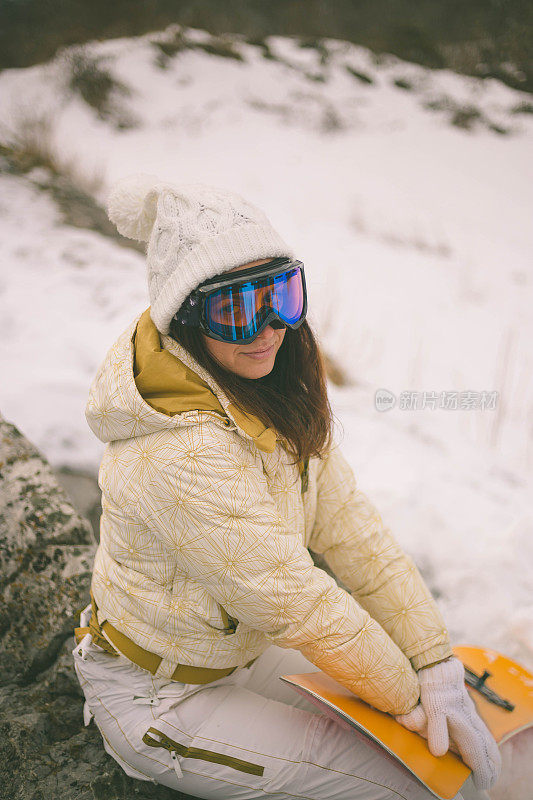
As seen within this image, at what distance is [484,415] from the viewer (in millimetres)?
3213

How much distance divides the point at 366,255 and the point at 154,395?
4.50 meters

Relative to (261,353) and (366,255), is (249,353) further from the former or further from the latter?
(366,255)

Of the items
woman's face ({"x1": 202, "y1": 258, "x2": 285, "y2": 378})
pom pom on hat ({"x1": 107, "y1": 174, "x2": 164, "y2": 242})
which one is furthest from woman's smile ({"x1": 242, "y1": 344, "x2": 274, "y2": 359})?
pom pom on hat ({"x1": 107, "y1": 174, "x2": 164, "y2": 242})

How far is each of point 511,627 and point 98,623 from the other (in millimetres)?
1376

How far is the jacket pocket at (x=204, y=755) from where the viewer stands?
104cm

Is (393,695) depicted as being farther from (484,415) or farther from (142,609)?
(484,415)

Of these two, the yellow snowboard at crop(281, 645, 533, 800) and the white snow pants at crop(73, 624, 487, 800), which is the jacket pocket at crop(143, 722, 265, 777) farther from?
the yellow snowboard at crop(281, 645, 533, 800)

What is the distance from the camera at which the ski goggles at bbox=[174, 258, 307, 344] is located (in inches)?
37.3

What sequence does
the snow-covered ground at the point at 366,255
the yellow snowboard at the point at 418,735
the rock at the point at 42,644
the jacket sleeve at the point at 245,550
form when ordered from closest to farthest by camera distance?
1. the jacket sleeve at the point at 245,550
2. the yellow snowboard at the point at 418,735
3. the rock at the point at 42,644
4. the snow-covered ground at the point at 366,255

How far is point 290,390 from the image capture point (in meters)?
1.18

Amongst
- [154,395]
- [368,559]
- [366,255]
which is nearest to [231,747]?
[368,559]

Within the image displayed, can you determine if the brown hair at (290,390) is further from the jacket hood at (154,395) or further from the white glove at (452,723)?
the white glove at (452,723)

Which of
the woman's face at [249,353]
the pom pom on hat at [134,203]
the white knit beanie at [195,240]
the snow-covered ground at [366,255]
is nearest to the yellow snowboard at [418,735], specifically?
the snow-covered ground at [366,255]

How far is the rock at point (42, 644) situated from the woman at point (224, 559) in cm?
20
